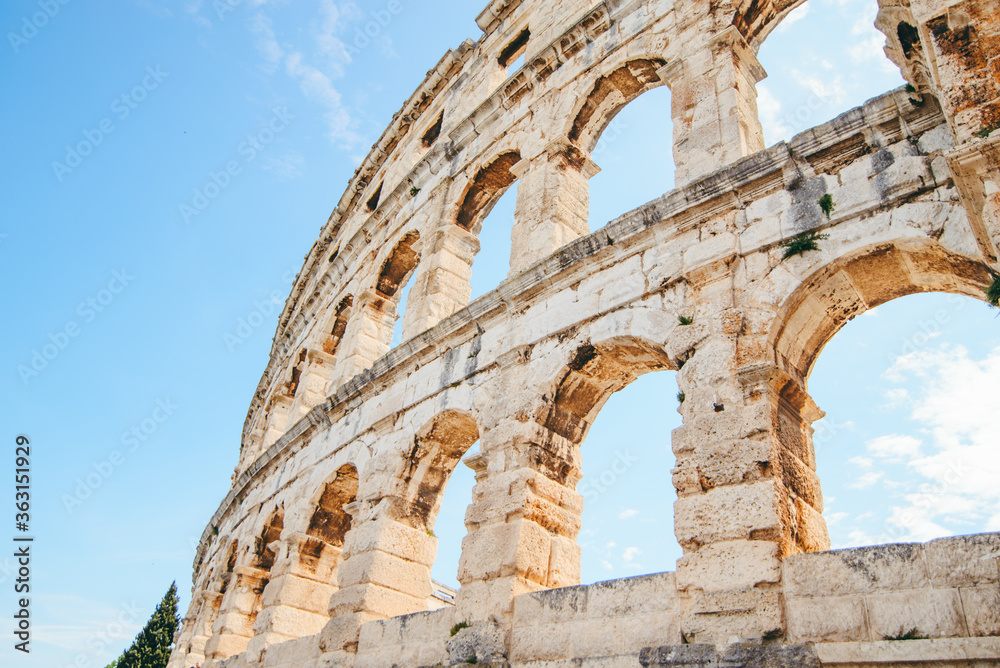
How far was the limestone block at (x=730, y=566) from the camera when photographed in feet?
13.0

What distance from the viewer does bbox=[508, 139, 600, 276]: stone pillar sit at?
7730 millimetres

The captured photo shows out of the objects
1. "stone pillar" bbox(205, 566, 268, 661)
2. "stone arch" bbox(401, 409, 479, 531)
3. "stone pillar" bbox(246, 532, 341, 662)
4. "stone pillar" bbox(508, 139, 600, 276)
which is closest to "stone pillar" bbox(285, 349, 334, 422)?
"stone pillar" bbox(205, 566, 268, 661)

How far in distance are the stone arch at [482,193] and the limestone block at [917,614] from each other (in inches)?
297

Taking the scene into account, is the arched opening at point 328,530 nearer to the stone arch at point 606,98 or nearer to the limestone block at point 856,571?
the stone arch at point 606,98

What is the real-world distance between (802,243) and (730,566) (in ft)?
7.79

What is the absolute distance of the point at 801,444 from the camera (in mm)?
4855

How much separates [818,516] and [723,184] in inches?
105

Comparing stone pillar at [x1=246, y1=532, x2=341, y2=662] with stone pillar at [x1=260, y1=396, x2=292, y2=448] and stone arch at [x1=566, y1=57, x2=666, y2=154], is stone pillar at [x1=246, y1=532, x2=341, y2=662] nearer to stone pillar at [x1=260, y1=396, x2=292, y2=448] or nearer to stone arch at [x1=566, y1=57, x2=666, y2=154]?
stone pillar at [x1=260, y1=396, x2=292, y2=448]

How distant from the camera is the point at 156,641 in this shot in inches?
779

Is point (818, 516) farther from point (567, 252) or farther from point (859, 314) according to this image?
point (567, 252)

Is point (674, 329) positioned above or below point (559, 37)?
below

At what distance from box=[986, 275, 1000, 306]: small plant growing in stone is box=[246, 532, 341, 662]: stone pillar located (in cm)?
714

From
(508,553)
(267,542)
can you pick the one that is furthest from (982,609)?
(267,542)

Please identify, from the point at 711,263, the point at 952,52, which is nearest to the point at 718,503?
the point at 711,263
